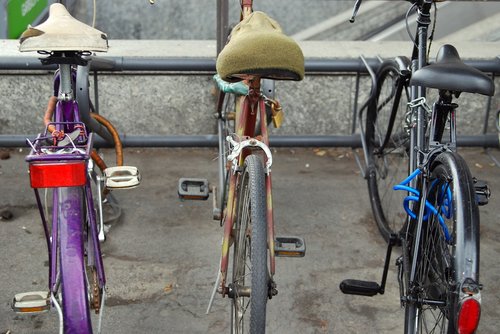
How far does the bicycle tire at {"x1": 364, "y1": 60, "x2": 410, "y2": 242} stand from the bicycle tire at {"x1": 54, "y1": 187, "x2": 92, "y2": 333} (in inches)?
92.2

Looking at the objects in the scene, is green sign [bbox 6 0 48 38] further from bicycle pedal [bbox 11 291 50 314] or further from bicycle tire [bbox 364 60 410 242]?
bicycle pedal [bbox 11 291 50 314]

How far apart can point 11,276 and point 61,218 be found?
1.52m

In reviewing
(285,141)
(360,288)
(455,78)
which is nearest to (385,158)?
(285,141)

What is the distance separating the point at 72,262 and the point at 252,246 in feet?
2.34

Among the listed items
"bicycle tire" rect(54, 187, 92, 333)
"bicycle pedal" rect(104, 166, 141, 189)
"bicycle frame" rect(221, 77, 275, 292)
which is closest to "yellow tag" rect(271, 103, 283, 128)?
"bicycle frame" rect(221, 77, 275, 292)

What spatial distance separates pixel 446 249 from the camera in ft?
9.94

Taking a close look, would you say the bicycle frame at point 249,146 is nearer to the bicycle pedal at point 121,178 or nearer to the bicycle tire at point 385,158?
the bicycle pedal at point 121,178

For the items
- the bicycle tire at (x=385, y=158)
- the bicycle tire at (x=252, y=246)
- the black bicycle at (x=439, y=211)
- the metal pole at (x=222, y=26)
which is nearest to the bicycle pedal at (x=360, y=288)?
the black bicycle at (x=439, y=211)

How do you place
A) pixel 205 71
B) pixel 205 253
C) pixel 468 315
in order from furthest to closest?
pixel 205 71 < pixel 205 253 < pixel 468 315

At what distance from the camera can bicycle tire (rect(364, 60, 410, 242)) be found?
15.8 feet

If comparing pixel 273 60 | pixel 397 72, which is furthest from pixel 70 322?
pixel 397 72

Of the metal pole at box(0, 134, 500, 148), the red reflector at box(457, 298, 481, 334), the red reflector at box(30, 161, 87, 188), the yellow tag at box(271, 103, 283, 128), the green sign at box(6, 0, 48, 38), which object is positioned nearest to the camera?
the red reflector at box(457, 298, 481, 334)

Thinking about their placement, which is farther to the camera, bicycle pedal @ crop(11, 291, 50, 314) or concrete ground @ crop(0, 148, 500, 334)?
concrete ground @ crop(0, 148, 500, 334)

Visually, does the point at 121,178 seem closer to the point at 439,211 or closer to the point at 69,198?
the point at 69,198
